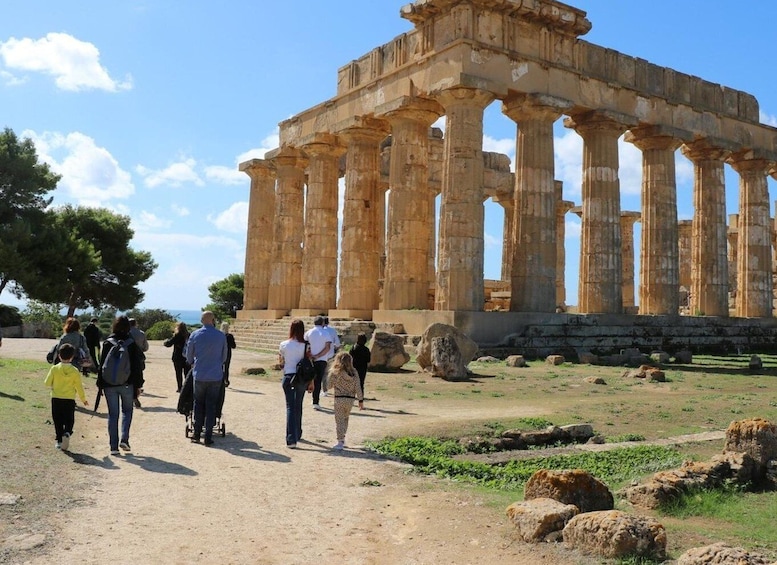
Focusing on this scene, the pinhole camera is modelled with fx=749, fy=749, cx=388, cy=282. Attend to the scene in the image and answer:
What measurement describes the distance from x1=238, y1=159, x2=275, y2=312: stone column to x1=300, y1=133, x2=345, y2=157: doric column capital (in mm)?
4657

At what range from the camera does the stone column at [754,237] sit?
34.6 m

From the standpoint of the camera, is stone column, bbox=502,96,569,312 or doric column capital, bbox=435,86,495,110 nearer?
doric column capital, bbox=435,86,495,110

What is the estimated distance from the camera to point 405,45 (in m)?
27.0

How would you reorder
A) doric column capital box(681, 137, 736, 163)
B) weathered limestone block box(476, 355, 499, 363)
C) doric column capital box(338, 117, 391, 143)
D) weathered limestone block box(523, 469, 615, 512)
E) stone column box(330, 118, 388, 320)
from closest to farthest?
weathered limestone block box(523, 469, 615, 512)
weathered limestone block box(476, 355, 499, 363)
doric column capital box(338, 117, 391, 143)
stone column box(330, 118, 388, 320)
doric column capital box(681, 137, 736, 163)

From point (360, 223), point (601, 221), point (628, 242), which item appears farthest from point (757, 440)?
point (628, 242)

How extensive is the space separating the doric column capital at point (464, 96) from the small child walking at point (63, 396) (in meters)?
17.6

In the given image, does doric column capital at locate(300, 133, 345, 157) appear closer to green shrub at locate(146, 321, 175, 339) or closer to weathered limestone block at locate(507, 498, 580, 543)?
green shrub at locate(146, 321, 175, 339)

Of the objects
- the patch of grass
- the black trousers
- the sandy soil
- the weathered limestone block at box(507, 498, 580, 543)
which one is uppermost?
the black trousers

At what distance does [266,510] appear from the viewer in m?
6.91

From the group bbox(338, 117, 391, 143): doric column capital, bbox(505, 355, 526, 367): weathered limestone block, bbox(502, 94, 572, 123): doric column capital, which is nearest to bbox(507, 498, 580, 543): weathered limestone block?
bbox(505, 355, 526, 367): weathered limestone block

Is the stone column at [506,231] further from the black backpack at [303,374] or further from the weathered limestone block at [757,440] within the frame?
the weathered limestone block at [757,440]

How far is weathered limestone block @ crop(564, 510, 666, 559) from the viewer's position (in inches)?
210

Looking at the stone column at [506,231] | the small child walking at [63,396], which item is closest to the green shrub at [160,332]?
the stone column at [506,231]

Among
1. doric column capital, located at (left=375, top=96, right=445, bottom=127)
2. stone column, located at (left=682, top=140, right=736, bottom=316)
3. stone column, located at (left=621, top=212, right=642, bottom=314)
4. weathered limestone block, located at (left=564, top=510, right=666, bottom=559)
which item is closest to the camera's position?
weathered limestone block, located at (left=564, top=510, right=666, bottom=559)
